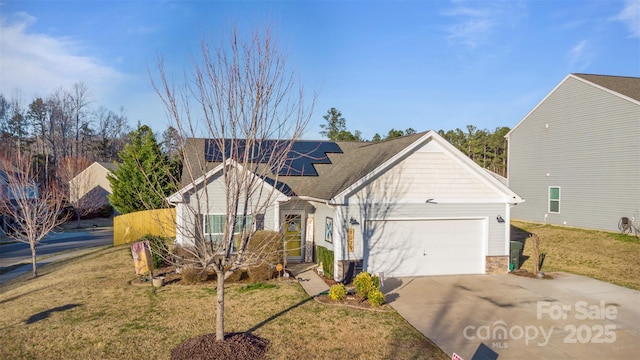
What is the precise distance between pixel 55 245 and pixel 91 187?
61.6 ft

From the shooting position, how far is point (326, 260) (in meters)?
14.3

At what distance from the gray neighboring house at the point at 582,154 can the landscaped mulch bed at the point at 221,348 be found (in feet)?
64.3

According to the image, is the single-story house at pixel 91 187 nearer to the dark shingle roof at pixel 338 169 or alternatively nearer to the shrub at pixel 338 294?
the dark shingle roof at pixel 338 169

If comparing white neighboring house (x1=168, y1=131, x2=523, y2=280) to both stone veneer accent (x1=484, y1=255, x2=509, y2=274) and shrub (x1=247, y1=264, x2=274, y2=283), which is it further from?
shrub (x1=247, y1=264, x2=274, y2=283)

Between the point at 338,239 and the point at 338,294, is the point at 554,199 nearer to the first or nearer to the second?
the point at 338,239

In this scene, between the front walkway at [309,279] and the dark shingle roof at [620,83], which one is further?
the dark shingle roof at [620,83]

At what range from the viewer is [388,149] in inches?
619

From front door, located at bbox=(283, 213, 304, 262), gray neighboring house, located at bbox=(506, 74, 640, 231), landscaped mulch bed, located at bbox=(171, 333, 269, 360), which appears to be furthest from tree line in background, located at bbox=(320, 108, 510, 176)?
landscaped mulch bed, located at bbox=(171, 333, 269, 360)

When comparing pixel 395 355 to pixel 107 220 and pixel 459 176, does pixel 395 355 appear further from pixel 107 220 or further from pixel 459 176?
pixel 107 220

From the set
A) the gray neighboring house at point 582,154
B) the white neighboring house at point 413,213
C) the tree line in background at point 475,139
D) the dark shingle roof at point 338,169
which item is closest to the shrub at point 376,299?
the white neighboring house at point 413,213

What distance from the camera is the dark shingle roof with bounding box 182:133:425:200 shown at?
14594mm

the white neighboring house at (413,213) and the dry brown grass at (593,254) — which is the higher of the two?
the white neighboring house at (413,213)

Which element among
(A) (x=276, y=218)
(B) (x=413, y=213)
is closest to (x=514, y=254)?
(B) (x=413, y=213)

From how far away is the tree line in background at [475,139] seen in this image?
45.2 metres
